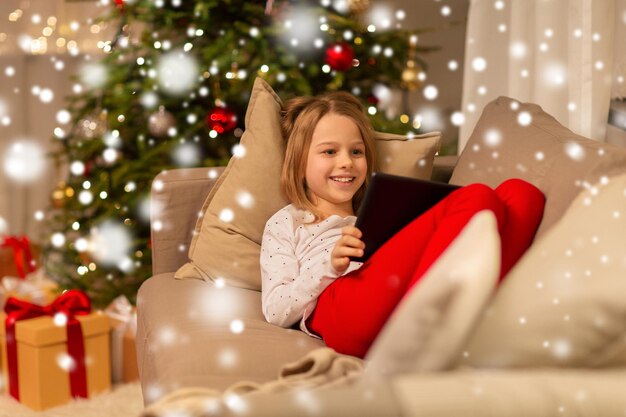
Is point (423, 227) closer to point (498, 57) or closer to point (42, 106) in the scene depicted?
point (498, 57)

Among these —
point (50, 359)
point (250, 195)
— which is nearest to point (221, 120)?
point (250, 195)

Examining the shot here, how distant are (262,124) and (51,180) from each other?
1981 mm

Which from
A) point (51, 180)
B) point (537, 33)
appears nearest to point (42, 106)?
point (51, 180)

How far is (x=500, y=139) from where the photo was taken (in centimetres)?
161

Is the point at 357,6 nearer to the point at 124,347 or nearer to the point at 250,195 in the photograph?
the point at 250,195

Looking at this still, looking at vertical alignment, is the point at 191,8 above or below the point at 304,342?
above

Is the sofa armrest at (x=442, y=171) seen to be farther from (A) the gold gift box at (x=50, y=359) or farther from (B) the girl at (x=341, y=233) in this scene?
(A) the gold gift box at (x=50, y=359)

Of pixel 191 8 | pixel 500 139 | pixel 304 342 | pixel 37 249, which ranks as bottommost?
pixel 37 249

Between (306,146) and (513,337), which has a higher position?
(306,146)

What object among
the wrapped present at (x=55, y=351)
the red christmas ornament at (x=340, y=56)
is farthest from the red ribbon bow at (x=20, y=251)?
the red christmas ornament at (x=340, y=56)

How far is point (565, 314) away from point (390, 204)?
17.8 inches

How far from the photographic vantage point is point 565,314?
96cm

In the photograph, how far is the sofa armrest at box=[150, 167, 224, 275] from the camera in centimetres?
184

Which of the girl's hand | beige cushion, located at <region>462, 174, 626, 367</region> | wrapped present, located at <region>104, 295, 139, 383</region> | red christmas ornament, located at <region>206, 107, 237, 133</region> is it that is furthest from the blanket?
red christmas ornament, located at <region>206, 107, 237, 133</region>
